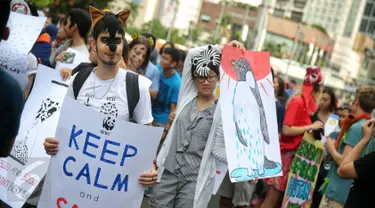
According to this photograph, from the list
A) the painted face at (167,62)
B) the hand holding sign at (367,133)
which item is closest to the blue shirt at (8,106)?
the hand holding sign at (367,133)

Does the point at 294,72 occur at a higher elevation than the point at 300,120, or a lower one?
lower

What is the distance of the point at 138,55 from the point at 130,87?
3.21 meters

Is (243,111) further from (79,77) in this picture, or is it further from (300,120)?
(300,120)

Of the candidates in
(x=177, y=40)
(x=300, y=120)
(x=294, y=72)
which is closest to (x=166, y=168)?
(x=300, y=120)

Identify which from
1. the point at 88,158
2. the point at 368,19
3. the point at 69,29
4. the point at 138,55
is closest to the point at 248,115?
the point at 88,158

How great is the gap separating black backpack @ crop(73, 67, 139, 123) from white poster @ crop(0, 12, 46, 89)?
884 millimetres

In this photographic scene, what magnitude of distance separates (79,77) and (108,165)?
676 millimetres

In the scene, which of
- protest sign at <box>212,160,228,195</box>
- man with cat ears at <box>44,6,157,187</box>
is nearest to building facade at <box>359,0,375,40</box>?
protest sign at <box>212,160,228,195</box>

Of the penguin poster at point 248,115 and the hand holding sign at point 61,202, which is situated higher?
the penguin poster at point 248,115

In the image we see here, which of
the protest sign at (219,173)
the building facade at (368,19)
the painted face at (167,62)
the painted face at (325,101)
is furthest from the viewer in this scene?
the building facade at (368,19)

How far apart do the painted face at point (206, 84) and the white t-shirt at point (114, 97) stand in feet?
4.08

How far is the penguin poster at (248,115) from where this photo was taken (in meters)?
5.36

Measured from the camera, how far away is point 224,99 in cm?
539

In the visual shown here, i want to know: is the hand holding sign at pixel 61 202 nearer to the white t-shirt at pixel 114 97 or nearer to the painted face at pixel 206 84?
the white t-shirt at pixel 114 97
